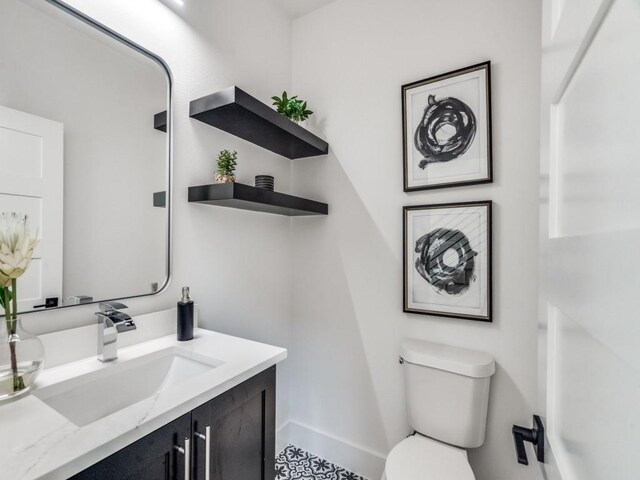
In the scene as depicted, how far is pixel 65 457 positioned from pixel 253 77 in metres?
1.71

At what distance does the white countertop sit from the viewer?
1.68ft

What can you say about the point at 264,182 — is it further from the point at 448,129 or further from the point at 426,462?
the point at 426,462

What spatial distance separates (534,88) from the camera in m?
1.30

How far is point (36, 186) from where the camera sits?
0.88 meters

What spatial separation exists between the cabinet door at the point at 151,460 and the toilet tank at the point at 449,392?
1031 mm

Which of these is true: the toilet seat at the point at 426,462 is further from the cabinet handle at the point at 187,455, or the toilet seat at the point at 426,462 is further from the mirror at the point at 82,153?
the mirror at the point at 82,153

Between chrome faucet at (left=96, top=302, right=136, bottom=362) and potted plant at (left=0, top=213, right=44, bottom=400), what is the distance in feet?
0.57

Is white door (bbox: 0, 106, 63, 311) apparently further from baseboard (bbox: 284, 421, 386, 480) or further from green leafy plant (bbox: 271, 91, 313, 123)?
baseboard (bbox: 284, 421, 386, 480)

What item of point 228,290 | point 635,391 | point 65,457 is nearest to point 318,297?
point 228,290

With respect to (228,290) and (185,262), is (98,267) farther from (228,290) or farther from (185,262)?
(228,290)

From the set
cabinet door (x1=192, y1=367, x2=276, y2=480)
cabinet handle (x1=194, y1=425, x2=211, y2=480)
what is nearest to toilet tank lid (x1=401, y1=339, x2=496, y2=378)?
cabinet door (x1=192, y1=367, x2=276, y2=480)

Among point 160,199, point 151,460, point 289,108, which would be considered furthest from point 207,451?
point 289,108

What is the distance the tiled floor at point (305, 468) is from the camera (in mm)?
1653

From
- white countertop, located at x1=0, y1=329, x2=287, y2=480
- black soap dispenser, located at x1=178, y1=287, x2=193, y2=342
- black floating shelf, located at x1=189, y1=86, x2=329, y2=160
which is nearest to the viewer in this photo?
white countertop, located at x1=0, y1=329, x2=287, y2=480
